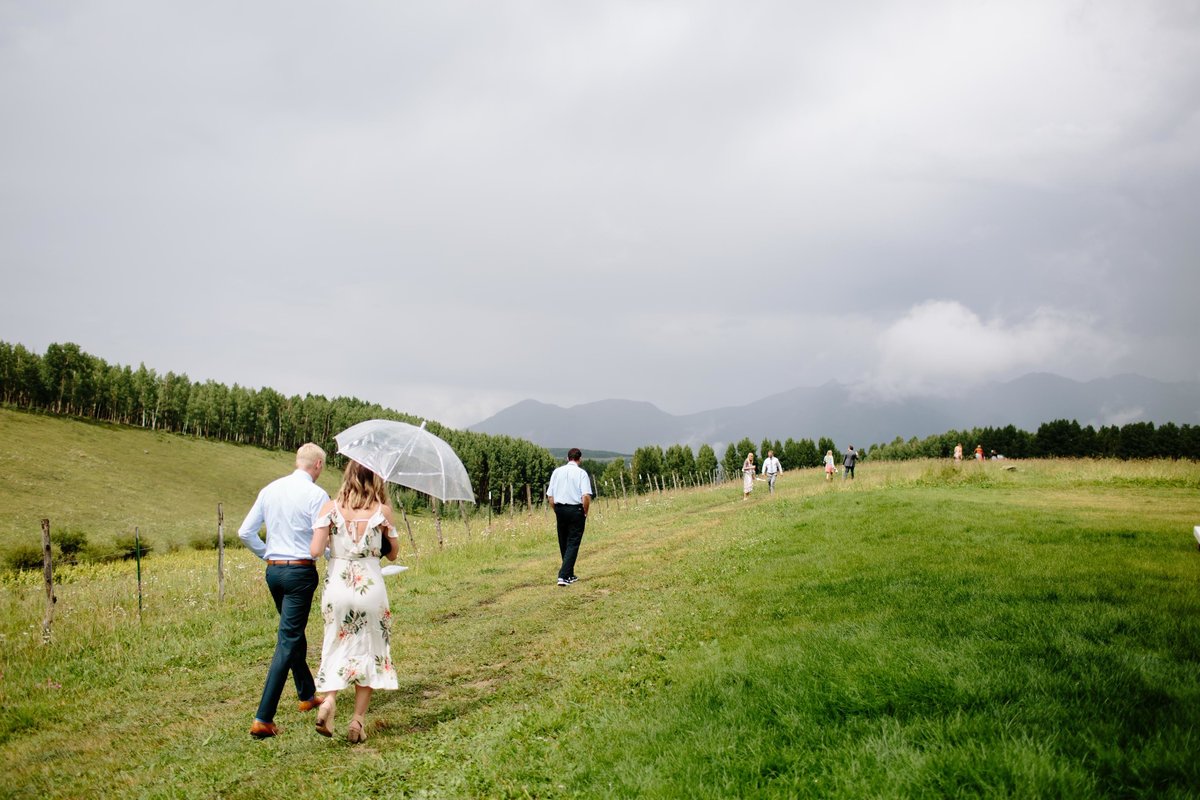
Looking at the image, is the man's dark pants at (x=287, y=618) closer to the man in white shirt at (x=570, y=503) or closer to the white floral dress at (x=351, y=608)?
the white floral dress at (x=351, y=608)

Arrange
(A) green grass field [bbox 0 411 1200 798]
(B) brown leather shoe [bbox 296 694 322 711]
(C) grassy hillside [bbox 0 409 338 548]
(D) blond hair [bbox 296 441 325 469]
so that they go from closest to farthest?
1. (A) green grass field [bbox 0 411 1200 798]
2. (D) blond hair [bbox 296 441 325 469]
3. (B) brown leather shoe [bbox 296 694 322 711]
4. (C) grassy hillside [bbox 0 409 338 548]

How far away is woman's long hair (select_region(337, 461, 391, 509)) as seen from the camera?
5.90m

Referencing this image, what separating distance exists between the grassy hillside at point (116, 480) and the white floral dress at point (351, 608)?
1808 inches

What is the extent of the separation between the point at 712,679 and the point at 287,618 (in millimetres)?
4131

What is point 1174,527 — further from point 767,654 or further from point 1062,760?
point 1062,760

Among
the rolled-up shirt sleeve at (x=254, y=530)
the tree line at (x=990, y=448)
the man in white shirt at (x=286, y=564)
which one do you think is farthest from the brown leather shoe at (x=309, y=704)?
the tree line at (x=990, y=448)

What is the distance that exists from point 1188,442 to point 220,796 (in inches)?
4076

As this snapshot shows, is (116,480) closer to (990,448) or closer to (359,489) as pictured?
(359,489)

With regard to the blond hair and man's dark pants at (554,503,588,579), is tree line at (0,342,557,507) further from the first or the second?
the blond hair

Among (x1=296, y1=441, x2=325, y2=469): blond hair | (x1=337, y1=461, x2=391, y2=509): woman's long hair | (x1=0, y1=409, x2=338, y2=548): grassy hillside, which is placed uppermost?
(x1=296, y1=441, x2=325, y2=469): blond hair

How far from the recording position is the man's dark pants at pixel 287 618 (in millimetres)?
6085

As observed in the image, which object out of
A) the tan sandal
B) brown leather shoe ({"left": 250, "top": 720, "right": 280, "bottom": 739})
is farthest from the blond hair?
brown leather shoe ({"left": 250, "top": 720, "right": 280, "bottom": 739})

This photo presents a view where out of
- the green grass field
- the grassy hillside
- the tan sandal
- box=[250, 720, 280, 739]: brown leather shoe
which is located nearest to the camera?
the green grass field

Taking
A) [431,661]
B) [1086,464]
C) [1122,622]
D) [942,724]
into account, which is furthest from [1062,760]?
[1086,464]
